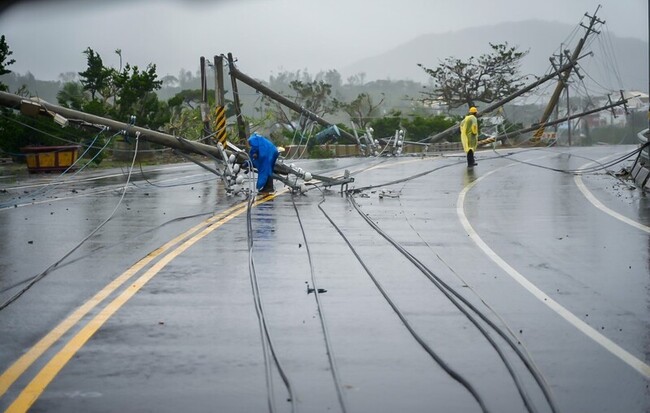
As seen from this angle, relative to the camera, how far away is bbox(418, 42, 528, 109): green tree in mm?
72875

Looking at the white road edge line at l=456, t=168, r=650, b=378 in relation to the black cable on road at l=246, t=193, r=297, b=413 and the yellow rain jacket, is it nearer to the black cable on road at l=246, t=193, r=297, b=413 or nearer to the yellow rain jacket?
the black cable on road at l=246, t=193, r=297, b=413

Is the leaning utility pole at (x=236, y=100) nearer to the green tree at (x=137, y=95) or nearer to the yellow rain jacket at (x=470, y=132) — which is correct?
the yellow rain jacket at (x=470, y=132)

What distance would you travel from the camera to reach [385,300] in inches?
376

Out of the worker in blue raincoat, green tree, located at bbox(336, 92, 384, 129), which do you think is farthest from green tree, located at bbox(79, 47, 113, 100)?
green tree, located at bbox(336, 92, 384, 129)

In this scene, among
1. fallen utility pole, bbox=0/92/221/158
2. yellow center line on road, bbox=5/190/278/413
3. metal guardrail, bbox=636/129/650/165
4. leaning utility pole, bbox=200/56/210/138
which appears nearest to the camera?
yellow center line on road, bbox=5/190/278/413

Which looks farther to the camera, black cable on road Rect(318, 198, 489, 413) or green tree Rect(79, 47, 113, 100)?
green tree Rect(79, 47, 113, 100)

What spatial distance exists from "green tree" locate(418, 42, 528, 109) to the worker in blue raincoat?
53.0 m

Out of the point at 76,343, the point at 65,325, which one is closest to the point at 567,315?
the point at 76,343

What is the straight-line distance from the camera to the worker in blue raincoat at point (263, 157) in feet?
70.1

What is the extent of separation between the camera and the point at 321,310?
29.5 ft

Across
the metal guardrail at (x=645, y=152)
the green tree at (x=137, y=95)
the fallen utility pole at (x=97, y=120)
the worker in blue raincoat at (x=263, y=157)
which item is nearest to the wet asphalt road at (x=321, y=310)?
the worker in blue raincoat at (x=263, y=157)

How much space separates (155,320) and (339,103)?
67.2m

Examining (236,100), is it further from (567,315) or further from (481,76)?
(481,76)

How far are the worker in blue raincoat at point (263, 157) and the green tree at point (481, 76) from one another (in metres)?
53.0
